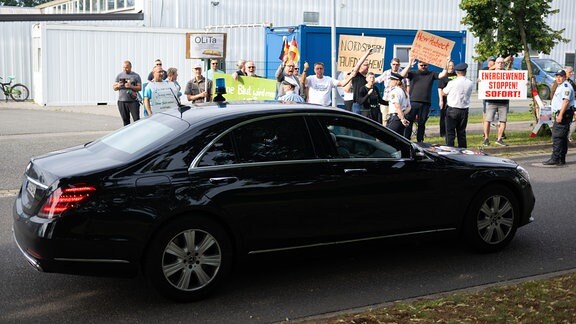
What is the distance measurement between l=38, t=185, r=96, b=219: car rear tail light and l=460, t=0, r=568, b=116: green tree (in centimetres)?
1312

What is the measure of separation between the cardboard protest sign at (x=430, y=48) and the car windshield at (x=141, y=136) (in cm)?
952

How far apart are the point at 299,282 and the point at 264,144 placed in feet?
4.08

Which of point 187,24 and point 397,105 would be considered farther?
point 187,24

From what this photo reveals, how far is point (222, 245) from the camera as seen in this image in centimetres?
556

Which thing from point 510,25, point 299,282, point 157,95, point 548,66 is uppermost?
point 510,25

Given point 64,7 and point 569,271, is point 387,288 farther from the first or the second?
point 64,7

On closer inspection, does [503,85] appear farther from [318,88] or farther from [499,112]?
[318,88]

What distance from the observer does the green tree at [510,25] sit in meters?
16.3

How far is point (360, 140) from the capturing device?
20.9 ft

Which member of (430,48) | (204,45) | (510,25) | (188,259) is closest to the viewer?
(188,259)

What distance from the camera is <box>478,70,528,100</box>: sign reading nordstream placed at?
50.0 ft

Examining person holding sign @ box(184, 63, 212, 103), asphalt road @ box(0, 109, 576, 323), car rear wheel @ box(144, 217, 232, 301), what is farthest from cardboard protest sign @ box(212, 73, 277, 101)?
car rear wheel @ box(144, 217, 232, 301)

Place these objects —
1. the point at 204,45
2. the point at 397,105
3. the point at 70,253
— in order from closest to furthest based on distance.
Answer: the point at 70,253 → the point at 397,105 → the point at 204,45

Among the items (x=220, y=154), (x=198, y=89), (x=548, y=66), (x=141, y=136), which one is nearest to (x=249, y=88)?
(x=198, y=89)
